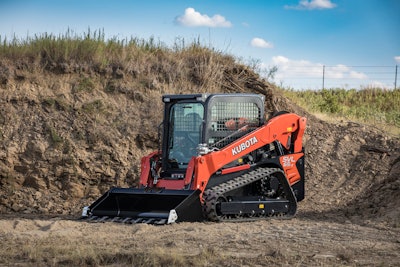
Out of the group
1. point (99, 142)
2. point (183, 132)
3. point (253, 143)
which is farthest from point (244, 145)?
point (99, 142)

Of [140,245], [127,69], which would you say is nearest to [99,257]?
[140,245]

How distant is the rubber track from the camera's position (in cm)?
1152

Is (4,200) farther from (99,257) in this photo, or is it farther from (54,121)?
(99,257)

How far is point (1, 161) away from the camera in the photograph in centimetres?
1614

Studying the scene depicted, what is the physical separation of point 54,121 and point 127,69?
2.54 m

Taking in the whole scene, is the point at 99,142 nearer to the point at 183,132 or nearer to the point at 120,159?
the point at 120,159

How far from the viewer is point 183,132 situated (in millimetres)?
12742

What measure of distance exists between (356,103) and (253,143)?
19369 mm

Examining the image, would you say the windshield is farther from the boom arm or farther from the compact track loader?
the boom arm

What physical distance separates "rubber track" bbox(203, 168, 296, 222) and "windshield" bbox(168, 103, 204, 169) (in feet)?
3.01

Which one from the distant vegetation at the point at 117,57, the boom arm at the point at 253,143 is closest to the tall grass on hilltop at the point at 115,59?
the distant vegetation at the point at 117,57

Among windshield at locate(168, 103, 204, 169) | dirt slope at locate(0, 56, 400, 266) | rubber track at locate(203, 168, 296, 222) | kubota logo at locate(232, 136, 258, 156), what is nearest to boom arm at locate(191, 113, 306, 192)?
kubota logo at locate(232, 136, 258, 156)

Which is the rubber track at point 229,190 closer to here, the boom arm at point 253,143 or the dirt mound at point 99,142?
the boom arm at point 253,143

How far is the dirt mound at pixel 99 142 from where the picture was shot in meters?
16.0
